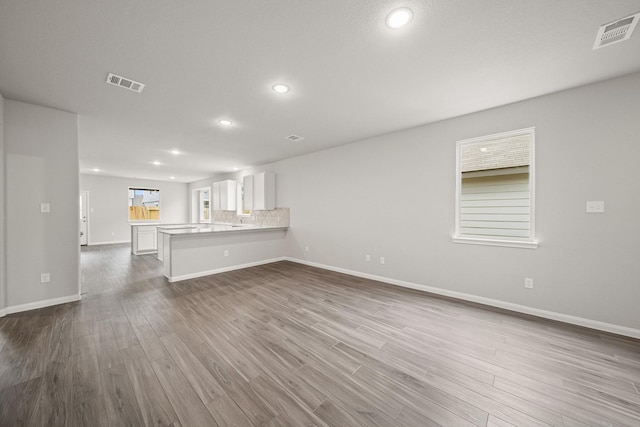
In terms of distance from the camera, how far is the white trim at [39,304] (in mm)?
2740

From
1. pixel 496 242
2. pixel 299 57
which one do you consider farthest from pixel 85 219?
pixel 496 242

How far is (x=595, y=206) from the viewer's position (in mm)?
2445

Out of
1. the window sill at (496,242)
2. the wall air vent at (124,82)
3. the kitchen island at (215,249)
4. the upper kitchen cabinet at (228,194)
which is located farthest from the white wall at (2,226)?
the window sill at (496,242)

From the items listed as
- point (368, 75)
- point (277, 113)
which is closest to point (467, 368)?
point (368, 75)

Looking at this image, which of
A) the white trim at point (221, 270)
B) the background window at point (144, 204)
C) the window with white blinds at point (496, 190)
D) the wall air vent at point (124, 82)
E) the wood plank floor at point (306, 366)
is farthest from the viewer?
the background window at point (144, 204)

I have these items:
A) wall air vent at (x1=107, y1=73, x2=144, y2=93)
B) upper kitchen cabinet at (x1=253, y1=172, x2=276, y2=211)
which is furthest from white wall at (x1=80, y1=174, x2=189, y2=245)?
wall air vent at (x1=107, y1=73, x2=144, y2=93)

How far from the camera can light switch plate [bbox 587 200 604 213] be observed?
2.42 meters

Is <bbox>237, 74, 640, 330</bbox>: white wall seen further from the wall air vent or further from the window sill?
the wall air vent

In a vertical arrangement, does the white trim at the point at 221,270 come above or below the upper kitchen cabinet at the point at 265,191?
below

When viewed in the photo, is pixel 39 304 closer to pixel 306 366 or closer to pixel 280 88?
pixel 306 366

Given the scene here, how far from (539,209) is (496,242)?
60 cm

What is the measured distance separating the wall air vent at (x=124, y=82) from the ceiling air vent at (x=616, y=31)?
4.24 meters

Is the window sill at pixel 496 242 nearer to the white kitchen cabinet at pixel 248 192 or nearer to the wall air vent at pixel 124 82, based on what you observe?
the wall air vent at pixel 124 82

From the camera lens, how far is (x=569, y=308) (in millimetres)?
2562
